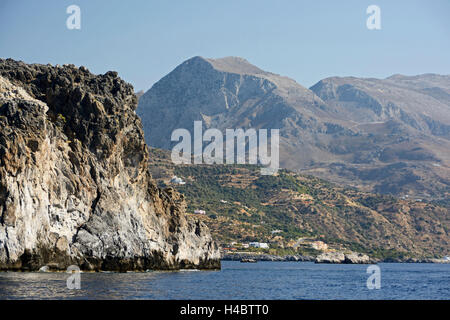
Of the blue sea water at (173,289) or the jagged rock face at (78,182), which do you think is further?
the jagged rock face at (78,182)

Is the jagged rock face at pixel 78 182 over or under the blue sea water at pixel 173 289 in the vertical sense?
over

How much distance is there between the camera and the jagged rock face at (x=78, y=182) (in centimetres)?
6806

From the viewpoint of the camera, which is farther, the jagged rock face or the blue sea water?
the jagged rock face

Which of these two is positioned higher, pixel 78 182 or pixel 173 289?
pixel 78 182

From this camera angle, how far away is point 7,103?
71.4m

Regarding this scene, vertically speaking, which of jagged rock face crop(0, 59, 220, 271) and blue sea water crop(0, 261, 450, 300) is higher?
jagged rock face crop(0, 59, 220, 271)

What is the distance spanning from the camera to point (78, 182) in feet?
253

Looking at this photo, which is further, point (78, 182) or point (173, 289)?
point (78, 182)

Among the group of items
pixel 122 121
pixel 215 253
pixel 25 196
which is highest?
pixel 122 121

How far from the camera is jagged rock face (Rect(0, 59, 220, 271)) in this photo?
223 feet
